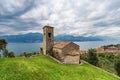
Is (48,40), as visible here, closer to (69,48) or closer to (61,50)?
(61,50)

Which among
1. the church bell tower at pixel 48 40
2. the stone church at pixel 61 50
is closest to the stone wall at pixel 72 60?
the stone church at pixel 61 50

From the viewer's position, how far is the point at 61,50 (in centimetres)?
3772

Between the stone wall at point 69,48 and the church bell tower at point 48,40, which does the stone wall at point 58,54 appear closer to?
the stone wall at point 69,48

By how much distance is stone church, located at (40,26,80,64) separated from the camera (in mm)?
36531

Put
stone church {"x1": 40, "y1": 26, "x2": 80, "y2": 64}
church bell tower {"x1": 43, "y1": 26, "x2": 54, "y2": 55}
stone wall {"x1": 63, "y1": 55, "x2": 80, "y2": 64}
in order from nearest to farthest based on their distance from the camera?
stone wall {"x1": 63, "y1": 55, "x2": 80, "y2": 64}
stone church {"x1": 40, "y1": 26, "x2": 80, "y2": 64}
church bell tower {"x1": 43, "y1": 26, "x2": 54, "y2": 55}

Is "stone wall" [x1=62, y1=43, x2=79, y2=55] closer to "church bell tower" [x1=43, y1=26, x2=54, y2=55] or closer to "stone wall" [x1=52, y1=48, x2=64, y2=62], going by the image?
"stone wall" [x1=52, y1=48, x2=64, y2=62]

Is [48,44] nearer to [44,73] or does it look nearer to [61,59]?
[61,59]

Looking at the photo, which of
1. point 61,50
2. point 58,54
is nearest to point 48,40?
point 58,54

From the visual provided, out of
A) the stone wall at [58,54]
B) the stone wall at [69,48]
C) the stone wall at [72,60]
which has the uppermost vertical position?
the stone wall at [69,48]

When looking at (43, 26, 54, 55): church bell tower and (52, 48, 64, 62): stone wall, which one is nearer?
(52, 48, 64, 62): stone wall

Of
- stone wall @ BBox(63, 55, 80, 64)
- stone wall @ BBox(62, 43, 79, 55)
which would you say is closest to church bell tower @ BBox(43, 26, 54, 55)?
stone wall @ BBox(62, 43, 79, 55)

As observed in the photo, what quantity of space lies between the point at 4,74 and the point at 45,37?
2240 cm

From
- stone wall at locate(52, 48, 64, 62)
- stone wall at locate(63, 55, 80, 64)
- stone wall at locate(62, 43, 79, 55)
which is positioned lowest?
stone wall at locate(63, 55, 80, 64)

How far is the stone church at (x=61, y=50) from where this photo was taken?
120ft
